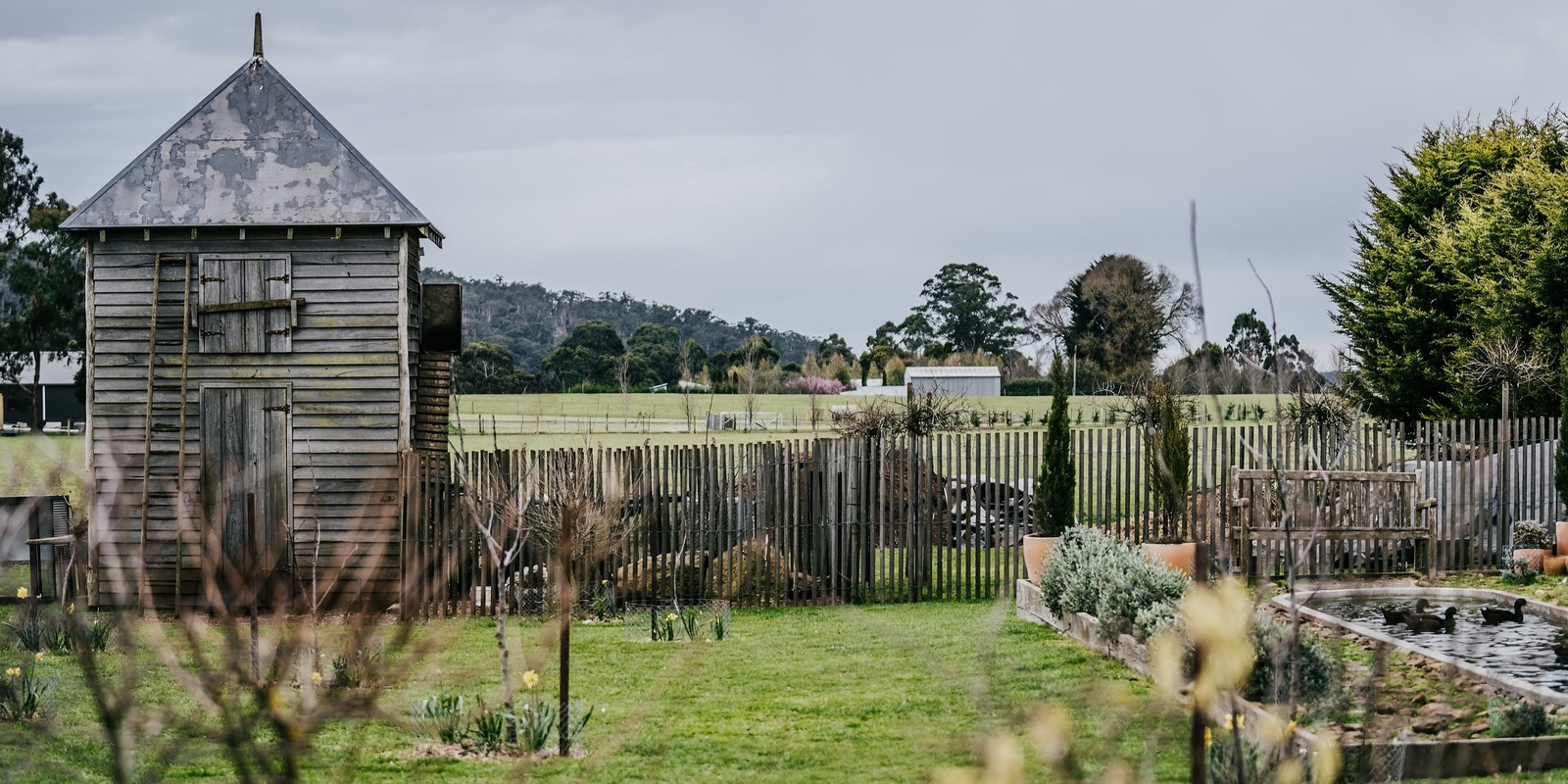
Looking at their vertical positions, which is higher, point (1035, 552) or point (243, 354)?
point (243, 354)

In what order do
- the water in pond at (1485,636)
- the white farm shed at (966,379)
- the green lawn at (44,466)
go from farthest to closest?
the white farm shed at (966,379) < the water in pond at (1485,636) < the green lawn at (44,466)

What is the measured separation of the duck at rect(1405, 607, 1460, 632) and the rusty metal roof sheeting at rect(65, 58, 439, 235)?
9.78 metres

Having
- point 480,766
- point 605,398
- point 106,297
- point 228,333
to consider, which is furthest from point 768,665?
point 605,398

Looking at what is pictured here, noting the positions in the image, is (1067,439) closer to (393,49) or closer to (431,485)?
(431,485)

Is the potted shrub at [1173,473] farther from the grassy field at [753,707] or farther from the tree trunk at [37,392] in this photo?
the tree trunk at [37,392]

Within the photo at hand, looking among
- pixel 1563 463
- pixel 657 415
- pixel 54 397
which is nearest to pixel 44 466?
pixel 1563 463

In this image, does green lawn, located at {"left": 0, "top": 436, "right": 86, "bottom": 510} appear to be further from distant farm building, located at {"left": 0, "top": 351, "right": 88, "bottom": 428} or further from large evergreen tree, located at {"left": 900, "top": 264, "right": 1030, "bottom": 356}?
large evergreen tree, located at {"left": 900, "top": 264, "right": 1030, "bottom": 356}

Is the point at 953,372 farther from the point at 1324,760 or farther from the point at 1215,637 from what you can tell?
the point at 1215,637

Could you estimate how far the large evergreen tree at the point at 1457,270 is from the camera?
757 inches

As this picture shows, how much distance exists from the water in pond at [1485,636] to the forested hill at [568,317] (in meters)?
77.4

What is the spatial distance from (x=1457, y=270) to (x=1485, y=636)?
1272 centimetres

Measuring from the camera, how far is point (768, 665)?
966 cm

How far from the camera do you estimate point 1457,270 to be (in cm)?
2112

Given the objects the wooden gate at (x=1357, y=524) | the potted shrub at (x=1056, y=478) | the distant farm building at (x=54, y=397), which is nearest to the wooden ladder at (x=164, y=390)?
the potted shrub at (x=1056, y=478)
